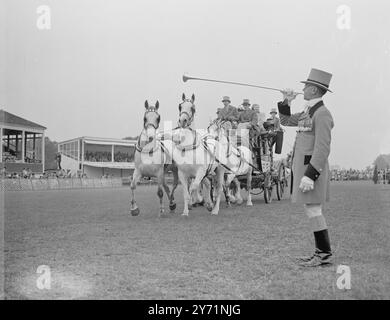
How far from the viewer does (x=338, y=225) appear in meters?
8.93

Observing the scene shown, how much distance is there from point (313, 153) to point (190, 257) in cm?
197

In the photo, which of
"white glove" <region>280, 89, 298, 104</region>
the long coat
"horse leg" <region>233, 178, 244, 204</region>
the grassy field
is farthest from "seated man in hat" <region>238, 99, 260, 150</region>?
the long coat

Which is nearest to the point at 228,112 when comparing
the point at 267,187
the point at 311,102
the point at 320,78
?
the point at 267,187

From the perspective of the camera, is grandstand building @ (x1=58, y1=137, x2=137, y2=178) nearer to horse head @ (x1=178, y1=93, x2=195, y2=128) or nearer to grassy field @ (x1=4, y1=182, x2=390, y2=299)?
horse head @ (x1=178, y1=93, x2=195, y2=128)

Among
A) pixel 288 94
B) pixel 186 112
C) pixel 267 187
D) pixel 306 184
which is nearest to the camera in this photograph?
pixel 306 184

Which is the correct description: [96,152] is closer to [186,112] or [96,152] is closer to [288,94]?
[186,112]

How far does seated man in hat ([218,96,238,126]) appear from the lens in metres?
13.5

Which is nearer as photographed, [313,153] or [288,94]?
[313,153]

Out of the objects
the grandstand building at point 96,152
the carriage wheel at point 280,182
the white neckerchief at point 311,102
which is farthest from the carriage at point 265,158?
the white neckerchief at point 311,102

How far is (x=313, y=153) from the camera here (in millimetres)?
5105
